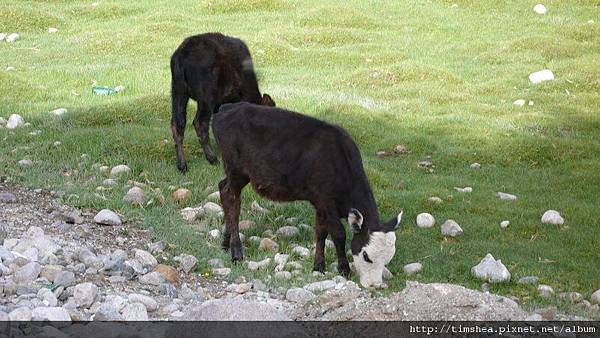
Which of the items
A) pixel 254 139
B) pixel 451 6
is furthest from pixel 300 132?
pixel 451 6

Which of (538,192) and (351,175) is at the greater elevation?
(351,175)

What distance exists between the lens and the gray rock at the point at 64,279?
7.96 meters

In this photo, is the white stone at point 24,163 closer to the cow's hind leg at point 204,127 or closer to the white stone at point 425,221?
the cow's hind leg at point 204,127

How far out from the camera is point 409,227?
1073cm

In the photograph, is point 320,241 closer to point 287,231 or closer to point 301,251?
point 301,251

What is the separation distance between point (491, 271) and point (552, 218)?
220 centimetres

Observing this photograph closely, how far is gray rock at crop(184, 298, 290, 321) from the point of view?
6875 millimetres

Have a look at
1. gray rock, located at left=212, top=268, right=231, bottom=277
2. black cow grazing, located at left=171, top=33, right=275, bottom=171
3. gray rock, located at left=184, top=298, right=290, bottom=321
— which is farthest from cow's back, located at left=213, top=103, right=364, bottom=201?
black cow grazing, located at left=171, top=33, right=275, bottom=171

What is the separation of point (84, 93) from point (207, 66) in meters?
5.93

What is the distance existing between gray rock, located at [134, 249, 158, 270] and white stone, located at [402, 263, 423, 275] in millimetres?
2509

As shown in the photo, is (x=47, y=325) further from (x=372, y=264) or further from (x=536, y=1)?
(x=536, y=1)

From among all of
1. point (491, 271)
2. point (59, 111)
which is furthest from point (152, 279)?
point (59, 111)

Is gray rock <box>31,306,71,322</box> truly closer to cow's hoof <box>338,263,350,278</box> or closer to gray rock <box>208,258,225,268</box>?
gray rock <box>208,258,225,268</box>

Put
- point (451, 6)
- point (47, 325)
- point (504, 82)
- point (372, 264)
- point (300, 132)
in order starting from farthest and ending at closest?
point (451, 6)
point (504, 82)
point (300, 132)
point (372, 264)
point (47, 325)
